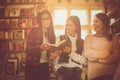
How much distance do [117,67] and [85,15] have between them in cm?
70

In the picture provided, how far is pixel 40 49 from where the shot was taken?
9.45ft

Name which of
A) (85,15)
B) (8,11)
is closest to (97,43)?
(85,15)

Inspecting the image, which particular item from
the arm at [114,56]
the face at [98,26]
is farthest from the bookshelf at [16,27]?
the arm at [114,56]

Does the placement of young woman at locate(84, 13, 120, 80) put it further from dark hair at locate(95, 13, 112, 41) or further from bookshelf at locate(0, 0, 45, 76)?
bookshelf at locate(0, 0, 45, 76)

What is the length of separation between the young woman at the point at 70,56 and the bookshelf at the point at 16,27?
16.1 inches

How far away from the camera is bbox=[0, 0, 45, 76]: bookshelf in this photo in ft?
10.0

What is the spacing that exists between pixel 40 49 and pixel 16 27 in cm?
55

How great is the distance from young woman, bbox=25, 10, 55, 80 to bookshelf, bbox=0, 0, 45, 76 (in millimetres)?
130

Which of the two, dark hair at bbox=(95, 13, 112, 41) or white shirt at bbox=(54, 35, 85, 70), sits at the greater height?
dark hair at bbox=(95, 13, 112, 41)

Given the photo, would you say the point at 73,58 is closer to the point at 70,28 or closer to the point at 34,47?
the point at 70,28

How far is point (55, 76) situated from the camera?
9.34ft

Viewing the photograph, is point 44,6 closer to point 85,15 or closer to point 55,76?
point 85,15

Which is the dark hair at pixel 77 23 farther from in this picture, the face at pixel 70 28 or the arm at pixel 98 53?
the arm at pixel 98 53

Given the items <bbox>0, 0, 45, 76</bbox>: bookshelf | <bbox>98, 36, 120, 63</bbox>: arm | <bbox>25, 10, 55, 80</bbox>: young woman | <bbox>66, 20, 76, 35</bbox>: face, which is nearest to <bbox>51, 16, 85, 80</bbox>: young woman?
<bbox>66, 20, 76, 35</bbox>: face
